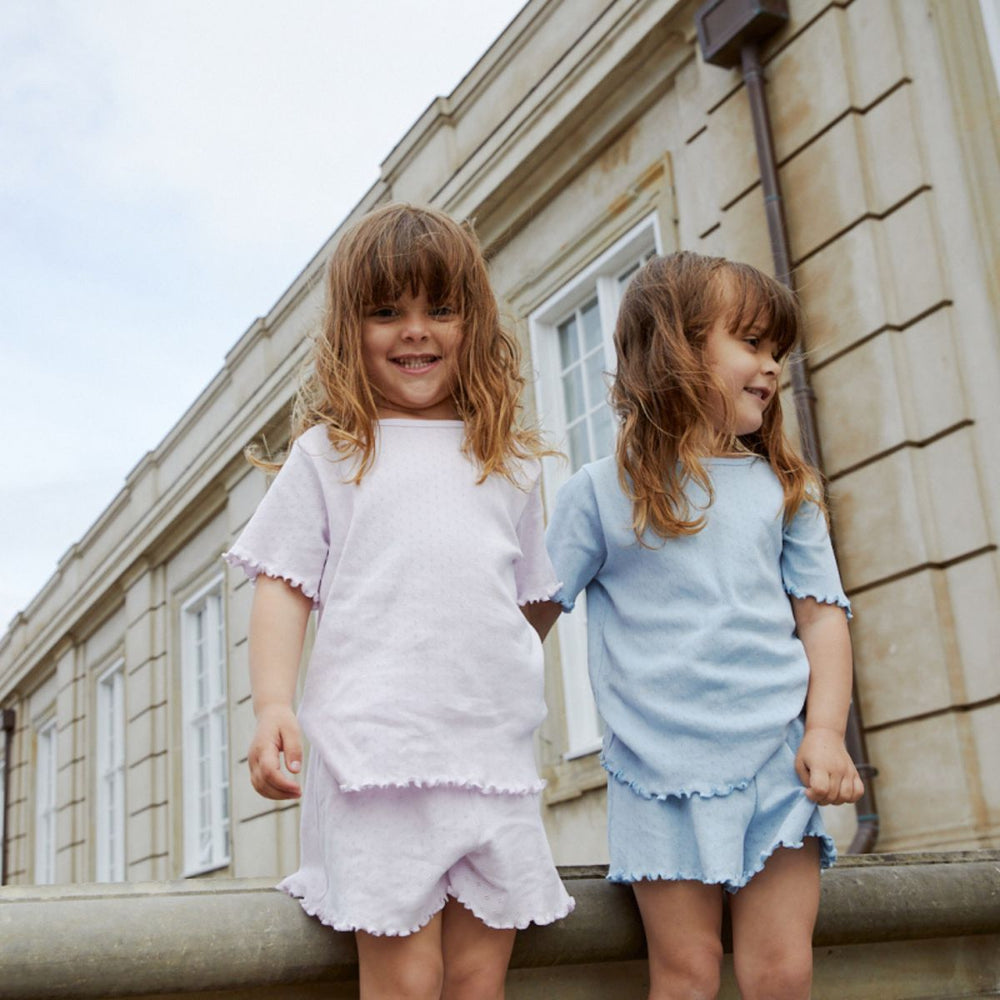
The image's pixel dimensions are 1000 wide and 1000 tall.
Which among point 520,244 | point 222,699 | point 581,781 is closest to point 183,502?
point 222,699

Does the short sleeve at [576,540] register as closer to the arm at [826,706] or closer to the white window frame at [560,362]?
the arm at [826,706]

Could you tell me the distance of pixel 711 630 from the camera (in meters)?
2.08

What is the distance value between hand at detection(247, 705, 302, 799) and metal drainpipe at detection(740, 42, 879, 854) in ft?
11.5

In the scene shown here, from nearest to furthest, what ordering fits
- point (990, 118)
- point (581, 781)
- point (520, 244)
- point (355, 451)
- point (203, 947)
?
point (203, 947) → point (355, 451) → point (990, 118) → point (581, 781) → point (520, 244)

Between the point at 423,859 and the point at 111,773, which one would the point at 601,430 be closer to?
the point at 423,859

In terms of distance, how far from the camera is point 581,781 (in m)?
7.43

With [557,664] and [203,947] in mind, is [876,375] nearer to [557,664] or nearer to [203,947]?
[557,664]

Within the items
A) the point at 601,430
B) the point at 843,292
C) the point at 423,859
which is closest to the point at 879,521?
the point at 843,292

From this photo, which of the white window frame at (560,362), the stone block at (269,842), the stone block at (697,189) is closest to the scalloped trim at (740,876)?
the stone block at (697,189)

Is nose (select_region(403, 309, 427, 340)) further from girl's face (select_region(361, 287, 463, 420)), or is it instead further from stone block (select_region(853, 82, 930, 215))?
stone block (select_region(853, 82, 930, 215))

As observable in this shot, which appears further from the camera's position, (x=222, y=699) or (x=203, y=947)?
(x=222, y=699)

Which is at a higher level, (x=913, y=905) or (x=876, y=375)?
(x=876, y=375)

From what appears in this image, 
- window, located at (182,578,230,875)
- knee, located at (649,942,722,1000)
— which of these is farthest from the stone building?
knee, located at (649,942,722,1000)

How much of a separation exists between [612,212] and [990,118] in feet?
8.78
